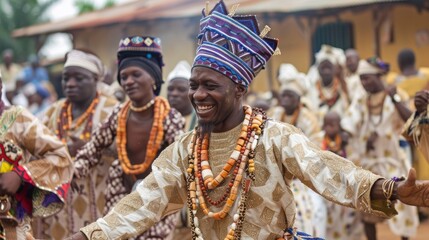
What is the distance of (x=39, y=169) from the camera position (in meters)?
7.09

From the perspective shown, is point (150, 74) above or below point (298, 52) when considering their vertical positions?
below

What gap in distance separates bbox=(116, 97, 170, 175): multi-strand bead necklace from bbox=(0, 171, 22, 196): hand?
1423mm

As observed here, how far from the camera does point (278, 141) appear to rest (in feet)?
17.8

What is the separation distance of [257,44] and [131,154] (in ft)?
9.98

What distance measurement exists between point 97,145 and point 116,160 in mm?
216

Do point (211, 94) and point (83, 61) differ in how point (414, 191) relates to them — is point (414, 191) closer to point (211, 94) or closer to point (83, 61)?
point (211, 94)

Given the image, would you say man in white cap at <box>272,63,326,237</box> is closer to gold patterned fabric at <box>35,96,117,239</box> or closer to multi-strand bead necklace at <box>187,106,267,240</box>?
gold patterned fabric at <box>35,96,117,239</box>

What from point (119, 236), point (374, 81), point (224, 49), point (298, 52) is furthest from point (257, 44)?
point (298, 52)

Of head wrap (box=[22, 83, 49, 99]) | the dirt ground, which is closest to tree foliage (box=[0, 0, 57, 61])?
head wrap (box=[22, 83, 49, 99])

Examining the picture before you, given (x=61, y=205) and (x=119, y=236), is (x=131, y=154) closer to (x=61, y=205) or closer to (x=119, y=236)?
(x=61, y=205)

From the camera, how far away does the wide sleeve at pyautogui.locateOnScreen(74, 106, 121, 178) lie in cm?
823

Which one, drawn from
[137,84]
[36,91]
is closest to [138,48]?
[137,84]

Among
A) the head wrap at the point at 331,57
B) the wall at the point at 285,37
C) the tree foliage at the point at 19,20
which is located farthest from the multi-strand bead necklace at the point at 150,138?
the tree foliage at the point at 19,20

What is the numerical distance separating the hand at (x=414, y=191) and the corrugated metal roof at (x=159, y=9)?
515 inches
